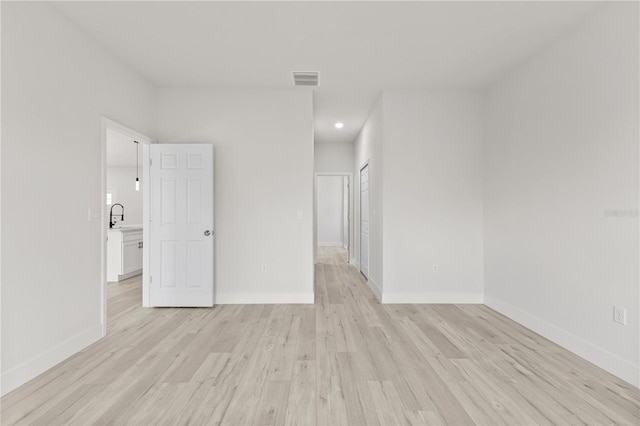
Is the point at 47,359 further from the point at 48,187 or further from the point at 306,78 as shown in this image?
the point at 306,78

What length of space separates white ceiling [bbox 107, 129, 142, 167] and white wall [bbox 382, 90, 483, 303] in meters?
4.44

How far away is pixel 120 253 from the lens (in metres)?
5.50

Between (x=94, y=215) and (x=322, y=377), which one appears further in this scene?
(x=94, y=215)

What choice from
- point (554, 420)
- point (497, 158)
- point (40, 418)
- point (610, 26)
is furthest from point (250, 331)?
point (610, 26)

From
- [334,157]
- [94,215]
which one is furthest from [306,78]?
[334,157]

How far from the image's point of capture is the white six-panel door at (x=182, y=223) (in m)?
3.90

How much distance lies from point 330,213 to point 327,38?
818cm

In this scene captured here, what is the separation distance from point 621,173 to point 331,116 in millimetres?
3750

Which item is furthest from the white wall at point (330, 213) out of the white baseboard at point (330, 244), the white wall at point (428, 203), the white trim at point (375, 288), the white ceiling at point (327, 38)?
the white ceiling at point (327, 38)

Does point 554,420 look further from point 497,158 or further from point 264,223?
point 264,223

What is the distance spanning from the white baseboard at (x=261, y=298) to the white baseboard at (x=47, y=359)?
1.39 m

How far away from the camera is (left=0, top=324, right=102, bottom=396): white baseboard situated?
6.88 feet

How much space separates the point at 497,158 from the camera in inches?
152

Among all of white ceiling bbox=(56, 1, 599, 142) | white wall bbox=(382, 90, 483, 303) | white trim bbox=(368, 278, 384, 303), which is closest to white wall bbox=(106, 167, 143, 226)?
white ceiling bbox=(56, 1, 599, 142)
